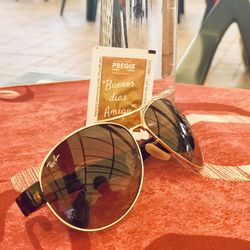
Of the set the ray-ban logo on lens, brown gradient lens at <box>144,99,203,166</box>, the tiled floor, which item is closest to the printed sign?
brown gradient lens at <box>144,99,203,166</box>

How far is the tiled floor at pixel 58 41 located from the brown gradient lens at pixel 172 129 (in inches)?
37.7

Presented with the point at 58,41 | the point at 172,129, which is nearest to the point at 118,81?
the point at 172,129

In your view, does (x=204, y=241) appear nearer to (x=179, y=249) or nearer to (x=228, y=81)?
(x=179, y=249)

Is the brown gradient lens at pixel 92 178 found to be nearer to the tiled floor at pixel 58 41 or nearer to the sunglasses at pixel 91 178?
the sunglasses at pixel 91 178

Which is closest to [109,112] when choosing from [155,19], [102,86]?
[102,86]

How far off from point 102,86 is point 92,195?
A: 159mm

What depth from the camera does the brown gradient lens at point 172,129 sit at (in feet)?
1.50

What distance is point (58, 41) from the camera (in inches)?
105

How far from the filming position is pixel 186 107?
2.15 feet

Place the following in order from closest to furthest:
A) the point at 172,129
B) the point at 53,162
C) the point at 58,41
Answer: the point at 53,162, the point at 172,129, the point at 58,41

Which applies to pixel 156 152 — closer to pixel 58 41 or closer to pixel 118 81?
pixel 118 81

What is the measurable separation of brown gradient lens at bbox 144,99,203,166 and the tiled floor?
3.14 ft

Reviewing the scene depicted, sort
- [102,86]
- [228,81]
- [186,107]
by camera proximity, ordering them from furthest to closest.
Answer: [228,81] → [186,107] → [102,86]

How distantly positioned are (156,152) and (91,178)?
0.11m
